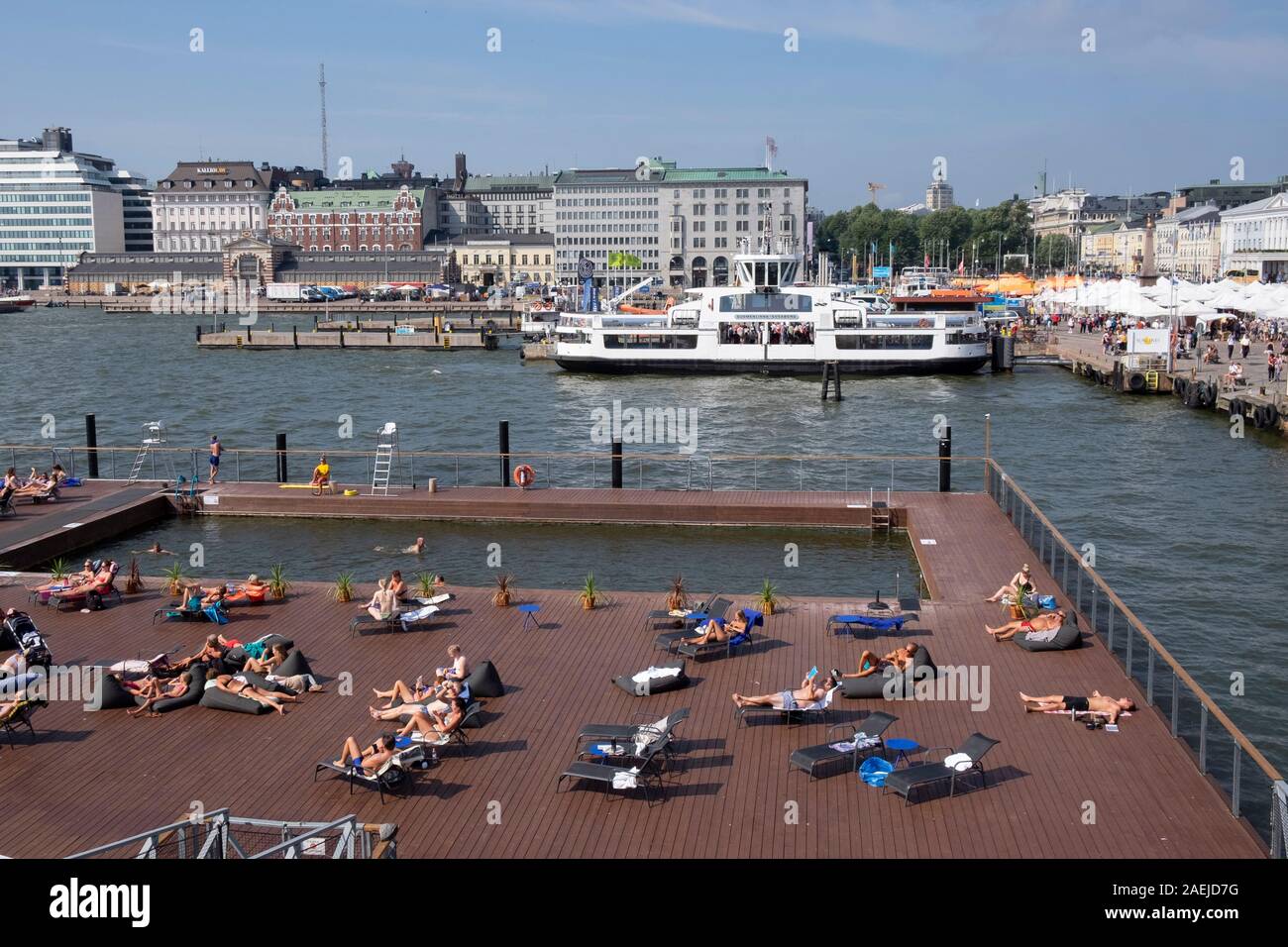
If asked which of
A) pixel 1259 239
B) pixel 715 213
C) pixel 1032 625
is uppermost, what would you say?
pixel 715 213

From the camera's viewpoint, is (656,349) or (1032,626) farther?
(656,349)

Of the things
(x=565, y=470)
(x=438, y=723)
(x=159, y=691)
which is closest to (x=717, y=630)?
(x=438, y=723)

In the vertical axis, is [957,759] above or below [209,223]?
below

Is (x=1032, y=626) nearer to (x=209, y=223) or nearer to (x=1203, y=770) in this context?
(x=1203, y=770)

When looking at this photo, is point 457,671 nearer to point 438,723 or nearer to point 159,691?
point 438,723

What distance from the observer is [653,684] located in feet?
50.4

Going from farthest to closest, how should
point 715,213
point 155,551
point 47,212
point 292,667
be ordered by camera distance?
point 47,212 → point 715,213 → point 155,551 → point 292,667

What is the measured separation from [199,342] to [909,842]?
3668 inches

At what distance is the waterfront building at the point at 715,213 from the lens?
167 m

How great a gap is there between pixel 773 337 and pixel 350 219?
127824 millimetres

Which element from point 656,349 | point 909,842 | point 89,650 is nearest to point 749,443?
point 656,349
